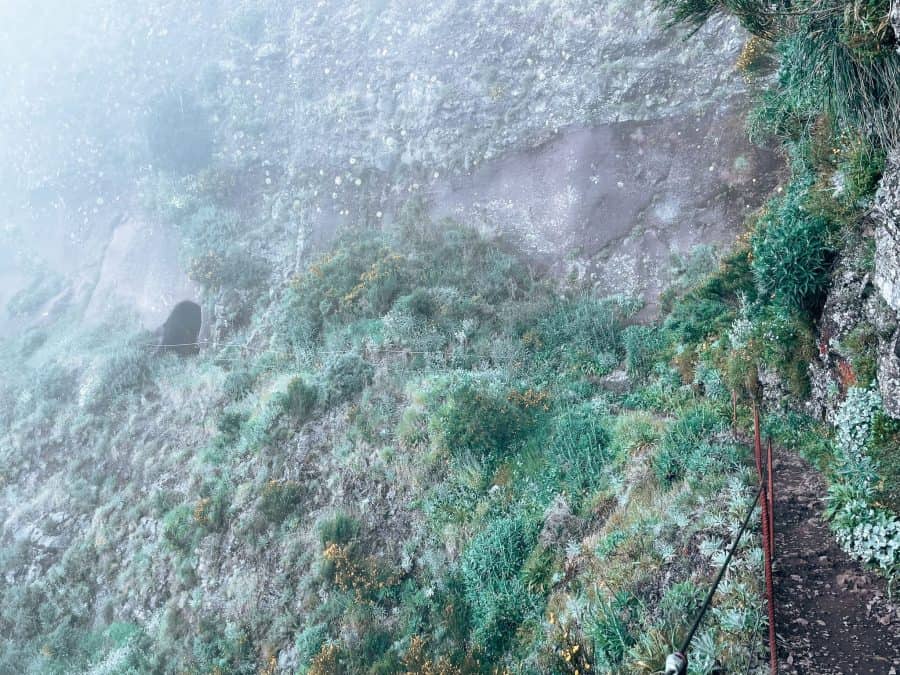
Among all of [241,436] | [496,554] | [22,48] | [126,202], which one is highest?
[22,48]

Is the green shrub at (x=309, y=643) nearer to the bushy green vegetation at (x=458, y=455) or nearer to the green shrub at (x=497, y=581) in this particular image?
the bushy green vegetation at (x=458, y=455)

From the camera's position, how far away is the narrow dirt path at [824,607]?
4504 millimetres

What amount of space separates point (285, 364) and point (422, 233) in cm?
512

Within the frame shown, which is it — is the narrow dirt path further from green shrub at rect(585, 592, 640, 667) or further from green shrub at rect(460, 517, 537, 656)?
green shrub at rect(460, 517, 537, 656)

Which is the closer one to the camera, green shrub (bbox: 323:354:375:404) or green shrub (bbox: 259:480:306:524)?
green shrub (bbox: 259:480:306:524)

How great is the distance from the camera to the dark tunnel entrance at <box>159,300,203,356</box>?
56.7ft

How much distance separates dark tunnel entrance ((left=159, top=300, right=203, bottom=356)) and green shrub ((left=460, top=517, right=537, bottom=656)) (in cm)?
1200

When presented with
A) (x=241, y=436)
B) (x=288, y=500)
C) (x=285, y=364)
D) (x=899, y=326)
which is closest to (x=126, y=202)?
(x=285, y=364)

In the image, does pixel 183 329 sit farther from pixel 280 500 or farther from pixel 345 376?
pixel 280 500

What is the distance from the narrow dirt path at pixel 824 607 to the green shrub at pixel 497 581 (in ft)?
10.2

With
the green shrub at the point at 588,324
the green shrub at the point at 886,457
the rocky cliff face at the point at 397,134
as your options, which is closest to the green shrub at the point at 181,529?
the green shrub at the point at 588,324

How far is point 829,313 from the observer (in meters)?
7.22

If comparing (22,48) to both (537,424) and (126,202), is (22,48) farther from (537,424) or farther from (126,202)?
(537,424)

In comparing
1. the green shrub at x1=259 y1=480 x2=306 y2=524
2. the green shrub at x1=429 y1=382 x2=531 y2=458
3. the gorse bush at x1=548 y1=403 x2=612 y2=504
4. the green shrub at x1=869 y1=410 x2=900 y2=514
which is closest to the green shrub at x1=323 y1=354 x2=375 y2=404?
the green shrub at x1=259 y1=480 x2=306 y2=524
